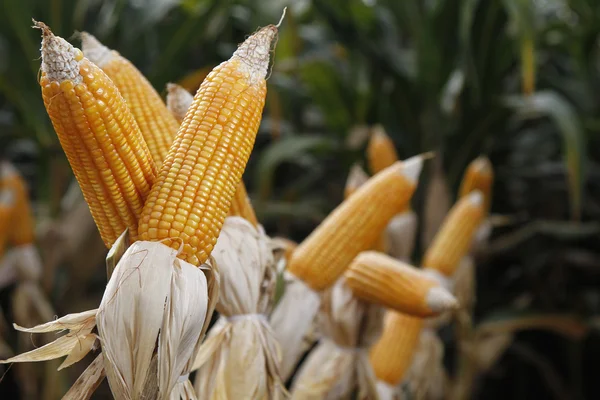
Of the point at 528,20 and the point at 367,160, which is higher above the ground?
the point at 528,20

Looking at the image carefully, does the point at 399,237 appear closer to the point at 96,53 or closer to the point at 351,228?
the point at 351,228

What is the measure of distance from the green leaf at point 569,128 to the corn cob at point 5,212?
138 cm

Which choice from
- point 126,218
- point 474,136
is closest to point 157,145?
point 126,218

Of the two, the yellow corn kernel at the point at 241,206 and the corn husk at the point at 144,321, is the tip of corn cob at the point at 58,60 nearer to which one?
the corn husk at the point at 144,321

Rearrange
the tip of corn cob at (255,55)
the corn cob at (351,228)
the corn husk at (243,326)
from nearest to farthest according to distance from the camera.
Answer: the tip of corn cob at (255,55), the corn husk at (243,326), the corn cob at (351,228)

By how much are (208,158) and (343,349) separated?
58cm

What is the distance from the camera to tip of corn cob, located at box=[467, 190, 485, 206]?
155cm

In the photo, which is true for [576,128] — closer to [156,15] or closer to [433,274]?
[433,274]

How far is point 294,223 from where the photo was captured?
101 inches

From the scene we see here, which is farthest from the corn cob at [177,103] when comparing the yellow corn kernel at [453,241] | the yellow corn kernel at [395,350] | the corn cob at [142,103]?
the yellow corn kernel at [453,241]

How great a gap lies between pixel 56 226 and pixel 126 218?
139 cm

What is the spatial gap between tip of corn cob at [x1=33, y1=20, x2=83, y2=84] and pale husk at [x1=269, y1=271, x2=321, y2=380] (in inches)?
21.1

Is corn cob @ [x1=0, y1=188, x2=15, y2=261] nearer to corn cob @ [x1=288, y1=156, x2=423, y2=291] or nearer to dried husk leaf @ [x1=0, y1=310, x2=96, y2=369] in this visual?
corn cob @ [x1=288, y1=156, x2=423, y2=291]

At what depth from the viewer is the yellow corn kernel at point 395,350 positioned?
130cm
